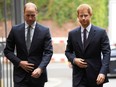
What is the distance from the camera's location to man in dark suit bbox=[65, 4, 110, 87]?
20.1 feet

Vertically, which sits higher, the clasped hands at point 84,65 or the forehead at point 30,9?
the forehead at point 30,9

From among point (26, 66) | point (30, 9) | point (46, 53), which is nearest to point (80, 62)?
point (46, 53)

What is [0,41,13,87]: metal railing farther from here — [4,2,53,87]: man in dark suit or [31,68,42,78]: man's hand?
[31,68,42,78]: man's hand

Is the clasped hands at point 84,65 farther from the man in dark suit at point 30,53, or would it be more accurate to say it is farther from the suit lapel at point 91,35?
the man in dark suit at point 30,53

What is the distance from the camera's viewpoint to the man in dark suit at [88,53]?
611cm

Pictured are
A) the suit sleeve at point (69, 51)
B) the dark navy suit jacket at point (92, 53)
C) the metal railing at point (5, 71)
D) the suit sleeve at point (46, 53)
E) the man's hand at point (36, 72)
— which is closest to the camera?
the man's hand at point (36, 72)

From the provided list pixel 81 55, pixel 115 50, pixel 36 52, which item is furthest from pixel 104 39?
pixel 115 50

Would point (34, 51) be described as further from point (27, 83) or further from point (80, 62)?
point (80, 62)

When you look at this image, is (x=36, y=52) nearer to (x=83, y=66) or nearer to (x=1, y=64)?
(x=83, y=66)

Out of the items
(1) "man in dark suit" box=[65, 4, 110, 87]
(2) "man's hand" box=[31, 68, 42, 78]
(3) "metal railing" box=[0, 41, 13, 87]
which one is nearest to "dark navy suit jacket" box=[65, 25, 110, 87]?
(1) "man in dark suit" box=[65, 4, 110, 87]

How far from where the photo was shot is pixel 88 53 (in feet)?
20.2

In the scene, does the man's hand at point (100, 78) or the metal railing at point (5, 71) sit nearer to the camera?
the man's hand at point (100, 78)

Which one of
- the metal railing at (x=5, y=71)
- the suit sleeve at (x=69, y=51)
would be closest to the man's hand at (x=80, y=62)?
the suit sleeve at (x=69, y=51)

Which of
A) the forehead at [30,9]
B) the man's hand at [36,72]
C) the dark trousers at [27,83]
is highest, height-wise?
the forehead at [30,9]
